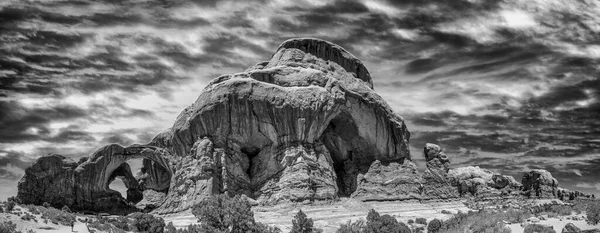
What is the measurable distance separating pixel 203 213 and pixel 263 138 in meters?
15.9

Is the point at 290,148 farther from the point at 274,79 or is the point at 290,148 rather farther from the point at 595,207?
the point at 595,207

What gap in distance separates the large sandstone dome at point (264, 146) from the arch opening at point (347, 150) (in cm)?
10

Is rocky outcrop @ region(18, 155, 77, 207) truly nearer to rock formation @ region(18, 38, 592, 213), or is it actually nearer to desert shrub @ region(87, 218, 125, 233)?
rock formation @ region(18, 38, 592, 213)

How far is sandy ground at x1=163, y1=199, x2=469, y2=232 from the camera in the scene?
4242 cm

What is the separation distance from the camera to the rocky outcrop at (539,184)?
209 feet

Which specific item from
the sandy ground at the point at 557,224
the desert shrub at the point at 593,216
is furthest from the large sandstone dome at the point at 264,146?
the desert shrub at the point at 593,216

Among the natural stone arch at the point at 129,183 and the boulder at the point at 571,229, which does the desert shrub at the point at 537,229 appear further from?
the natural stone arch at the point at 129,183

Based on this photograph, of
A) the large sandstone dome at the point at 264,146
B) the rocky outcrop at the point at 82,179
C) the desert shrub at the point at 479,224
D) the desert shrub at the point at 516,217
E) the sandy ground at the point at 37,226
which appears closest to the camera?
the desert shrub at the point at 479,224

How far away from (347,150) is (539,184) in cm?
2501

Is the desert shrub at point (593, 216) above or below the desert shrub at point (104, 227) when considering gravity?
above

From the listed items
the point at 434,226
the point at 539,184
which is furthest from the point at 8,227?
the point at 539,184

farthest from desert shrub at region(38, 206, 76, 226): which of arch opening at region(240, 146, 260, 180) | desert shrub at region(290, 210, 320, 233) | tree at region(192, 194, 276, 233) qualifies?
arch opening at region(240, 146, 260, 180)

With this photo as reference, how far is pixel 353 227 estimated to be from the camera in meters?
39.0

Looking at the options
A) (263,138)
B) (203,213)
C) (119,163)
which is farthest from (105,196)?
(203,213)
